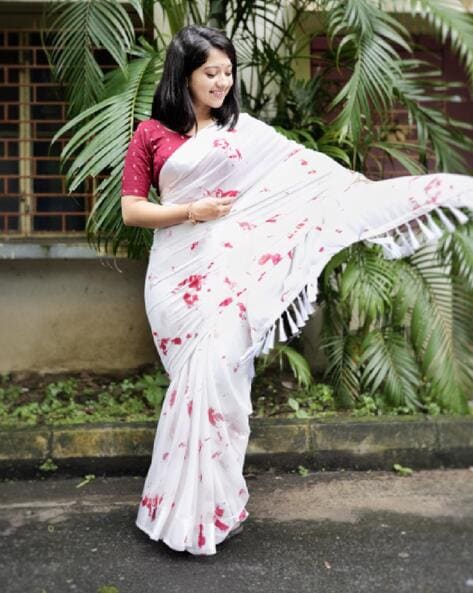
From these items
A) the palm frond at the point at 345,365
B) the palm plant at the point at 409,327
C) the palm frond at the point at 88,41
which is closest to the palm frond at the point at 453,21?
the palm plant at the point at 409,327

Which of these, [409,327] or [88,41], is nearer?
[88,41]

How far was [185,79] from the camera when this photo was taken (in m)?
2.96

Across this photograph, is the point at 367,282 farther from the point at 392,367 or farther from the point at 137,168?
the point at 137,168

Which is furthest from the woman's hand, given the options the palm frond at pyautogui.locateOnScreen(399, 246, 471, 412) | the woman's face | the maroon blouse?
the palm frond at pyautogui.locateOnScreen(399, 246, 471, 412)

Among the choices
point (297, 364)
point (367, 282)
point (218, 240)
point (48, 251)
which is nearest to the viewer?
point (218, 240)

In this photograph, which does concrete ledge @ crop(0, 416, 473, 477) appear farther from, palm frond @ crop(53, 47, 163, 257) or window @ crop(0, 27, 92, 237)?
window @ crop(0, 27, 92, 237)

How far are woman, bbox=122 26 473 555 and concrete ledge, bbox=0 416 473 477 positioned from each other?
2.79 feet

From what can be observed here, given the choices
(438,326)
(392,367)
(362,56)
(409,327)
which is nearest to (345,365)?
(392,367)

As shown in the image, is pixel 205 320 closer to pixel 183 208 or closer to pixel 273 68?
pixel 183 208

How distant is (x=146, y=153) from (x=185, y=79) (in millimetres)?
285

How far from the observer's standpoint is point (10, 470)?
3.89 metres

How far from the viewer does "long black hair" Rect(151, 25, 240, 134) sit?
291 centimetres

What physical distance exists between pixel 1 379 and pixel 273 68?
2244mm

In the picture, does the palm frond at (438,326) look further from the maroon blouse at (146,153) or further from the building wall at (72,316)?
the maroon blouse at (146,153)
